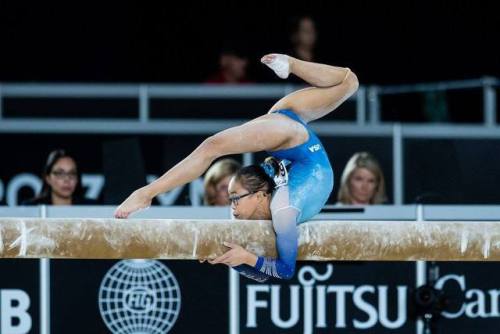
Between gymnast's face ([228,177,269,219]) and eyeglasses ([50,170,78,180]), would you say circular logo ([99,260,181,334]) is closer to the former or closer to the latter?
gymnast's face ([228,177,269,219])

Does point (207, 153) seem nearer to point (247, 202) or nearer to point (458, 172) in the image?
point (247, 202)

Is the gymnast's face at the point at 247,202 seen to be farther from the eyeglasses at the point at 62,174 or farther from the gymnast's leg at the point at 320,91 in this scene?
the eyeglasses at the point at 62,174

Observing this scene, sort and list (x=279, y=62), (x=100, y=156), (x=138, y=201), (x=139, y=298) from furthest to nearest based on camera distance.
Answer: (x=100, y=156), (x=139, y=298), (x=279, y=62), (x=138, y=201)

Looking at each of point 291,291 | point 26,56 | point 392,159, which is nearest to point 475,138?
point 392,159

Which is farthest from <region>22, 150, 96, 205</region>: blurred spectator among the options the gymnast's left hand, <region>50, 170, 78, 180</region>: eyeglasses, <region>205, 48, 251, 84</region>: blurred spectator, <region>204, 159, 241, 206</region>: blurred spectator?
<region>205, 48, 251, 84</region>: blurred spectator

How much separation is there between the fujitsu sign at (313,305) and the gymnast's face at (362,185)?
0.92 m

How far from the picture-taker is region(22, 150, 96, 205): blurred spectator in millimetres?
7637

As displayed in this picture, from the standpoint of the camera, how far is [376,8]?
12.4 metres

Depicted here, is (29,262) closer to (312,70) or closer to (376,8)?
(312,70)

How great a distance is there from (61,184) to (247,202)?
6.54 ft

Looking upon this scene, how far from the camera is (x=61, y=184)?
7.65 meters

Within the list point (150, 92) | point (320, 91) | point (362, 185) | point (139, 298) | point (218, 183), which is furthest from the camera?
point (150, 92)

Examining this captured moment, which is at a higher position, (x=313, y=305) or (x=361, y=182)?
(x=361, y=182)

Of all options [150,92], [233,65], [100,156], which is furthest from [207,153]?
[233,65]
